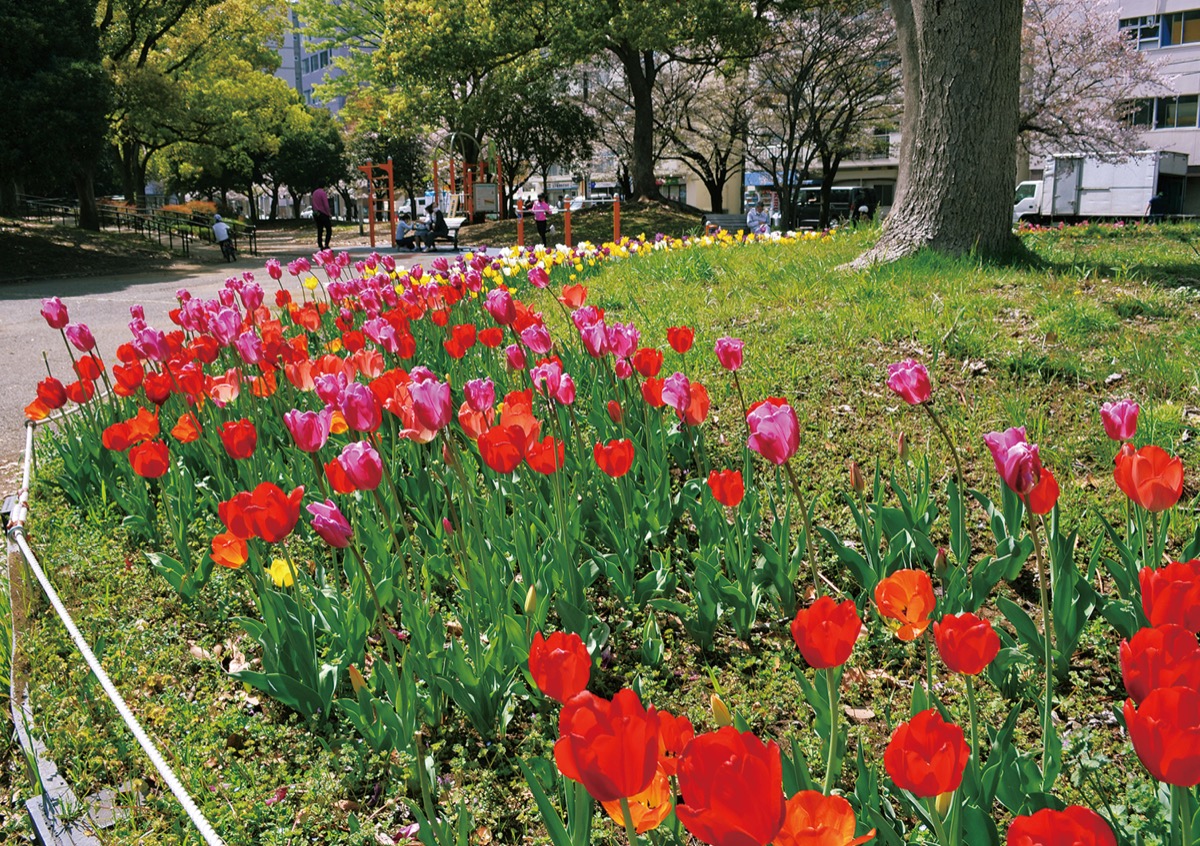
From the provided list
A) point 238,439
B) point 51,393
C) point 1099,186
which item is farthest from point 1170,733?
point 1099,186

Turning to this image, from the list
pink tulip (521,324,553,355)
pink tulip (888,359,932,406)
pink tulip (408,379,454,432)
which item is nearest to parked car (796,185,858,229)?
pink tulip (521,324,553,355)

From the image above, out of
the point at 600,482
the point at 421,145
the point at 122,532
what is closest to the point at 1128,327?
the point at 600,482

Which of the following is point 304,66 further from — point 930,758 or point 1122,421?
point 930,758

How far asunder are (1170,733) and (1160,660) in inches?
7.3

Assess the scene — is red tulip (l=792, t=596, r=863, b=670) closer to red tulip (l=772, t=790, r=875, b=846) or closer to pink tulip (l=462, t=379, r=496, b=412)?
red tulip (l=772, t=790, r=875, b=846)

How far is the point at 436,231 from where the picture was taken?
25312mm

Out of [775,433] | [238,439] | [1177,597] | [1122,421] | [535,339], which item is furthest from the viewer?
[535,339]

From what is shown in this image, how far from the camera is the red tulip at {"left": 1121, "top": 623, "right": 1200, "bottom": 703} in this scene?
110 cm

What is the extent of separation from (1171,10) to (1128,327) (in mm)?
43981

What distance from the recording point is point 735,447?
3.89 metres

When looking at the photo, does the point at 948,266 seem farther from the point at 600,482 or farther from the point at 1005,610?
the point at 1005,610

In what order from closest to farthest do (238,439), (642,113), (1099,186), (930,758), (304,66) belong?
(930,758) < (238,439) < (642,113) < (1099,186) < (304,66)

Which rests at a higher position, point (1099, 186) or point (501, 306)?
point (1099, 186)

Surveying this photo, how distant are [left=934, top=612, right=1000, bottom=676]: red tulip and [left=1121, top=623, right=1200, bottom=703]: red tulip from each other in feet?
0.56
